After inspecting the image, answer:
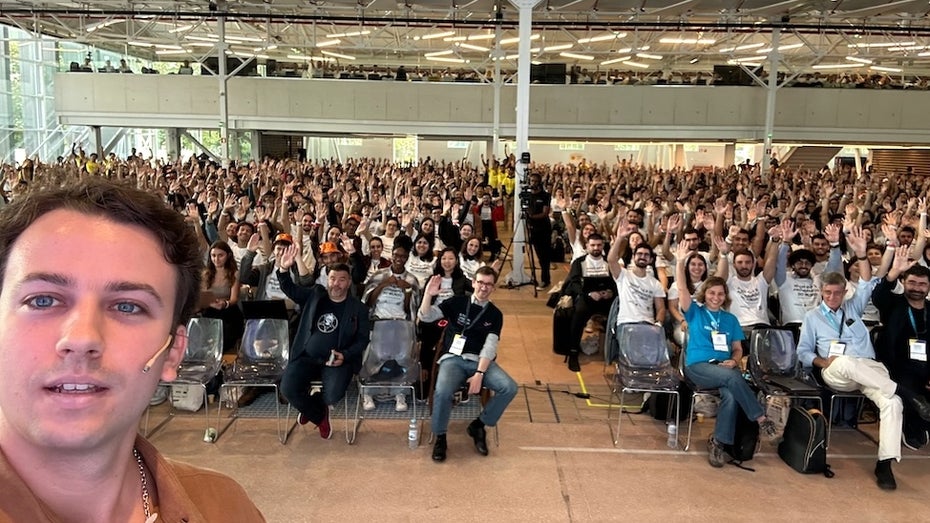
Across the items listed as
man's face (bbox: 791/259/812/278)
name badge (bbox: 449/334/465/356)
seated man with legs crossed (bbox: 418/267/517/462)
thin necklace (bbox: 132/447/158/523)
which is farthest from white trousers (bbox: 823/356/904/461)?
thin necklace (bbox: 132/447/158/523)

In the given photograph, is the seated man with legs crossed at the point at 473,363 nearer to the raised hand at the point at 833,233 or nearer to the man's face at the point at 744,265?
the man's face at the point at 744,265

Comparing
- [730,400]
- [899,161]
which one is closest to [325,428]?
[730,400]

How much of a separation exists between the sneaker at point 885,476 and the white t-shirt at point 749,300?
5.01 ft

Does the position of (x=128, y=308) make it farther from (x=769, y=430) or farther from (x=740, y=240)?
(x=740, y=240)

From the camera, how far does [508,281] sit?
9.21 meters

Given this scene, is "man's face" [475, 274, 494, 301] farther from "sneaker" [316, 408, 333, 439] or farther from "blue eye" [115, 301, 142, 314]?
"blue eye" [115, 301, 142, 314]

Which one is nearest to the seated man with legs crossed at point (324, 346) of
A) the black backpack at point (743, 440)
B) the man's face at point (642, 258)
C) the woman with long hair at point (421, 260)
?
the woman with long hair at point (421, 260)

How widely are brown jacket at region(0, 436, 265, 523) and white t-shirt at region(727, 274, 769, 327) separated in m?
5.03

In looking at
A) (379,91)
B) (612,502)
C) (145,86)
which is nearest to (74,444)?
(612,502)

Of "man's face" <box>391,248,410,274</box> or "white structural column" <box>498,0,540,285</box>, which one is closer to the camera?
"man's face" <box>391,248,410,274</box>

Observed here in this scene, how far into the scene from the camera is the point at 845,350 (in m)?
4.49

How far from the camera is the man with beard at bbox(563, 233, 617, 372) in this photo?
6023mm

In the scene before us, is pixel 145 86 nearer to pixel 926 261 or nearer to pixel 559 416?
pixel 559 416

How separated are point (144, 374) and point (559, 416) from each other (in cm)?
442
